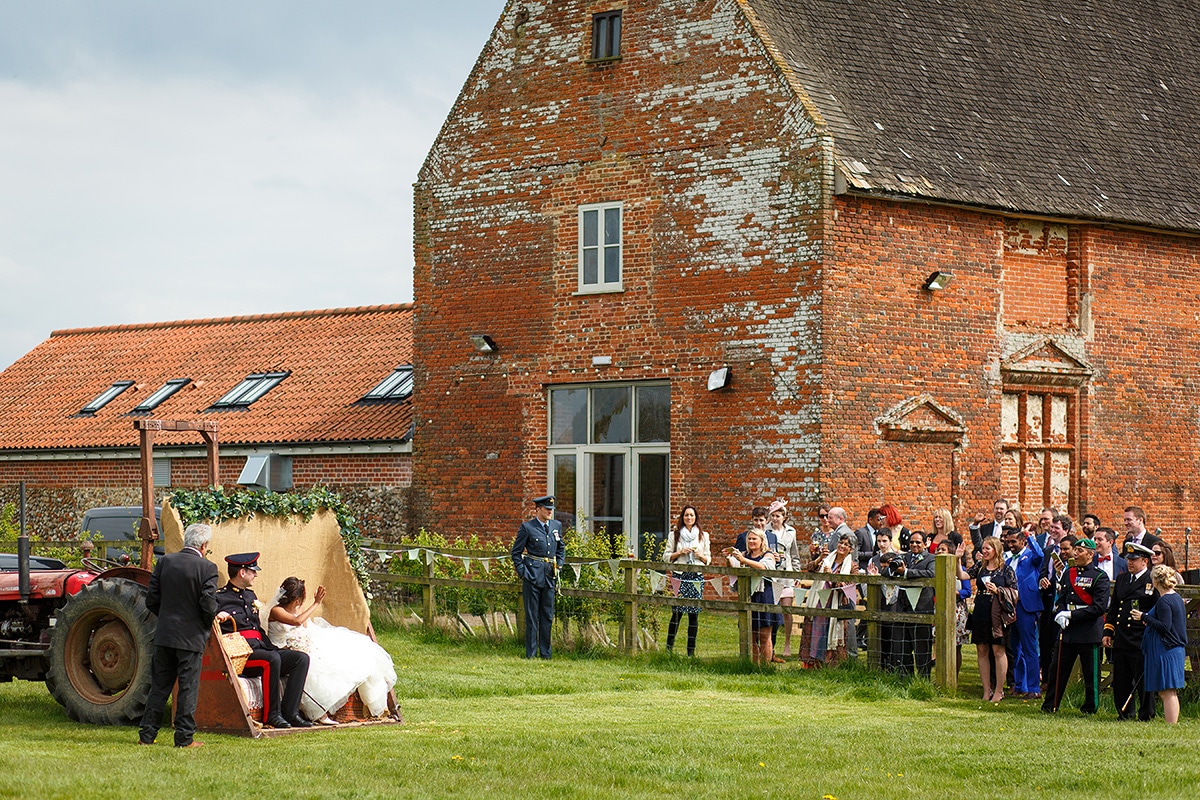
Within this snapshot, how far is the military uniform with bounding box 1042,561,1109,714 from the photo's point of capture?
14375 mm

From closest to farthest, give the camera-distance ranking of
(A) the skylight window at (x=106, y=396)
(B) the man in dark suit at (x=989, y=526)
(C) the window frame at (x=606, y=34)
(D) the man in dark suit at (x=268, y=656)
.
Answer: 1. (D) the man in dark suit at (x=268, y=656)
2. (B) the man in dark suit at (x=989, y=526)
3. (C) the window frame at (x=606, y=34)
4. (A) the skylight window at (x=106, y=396)

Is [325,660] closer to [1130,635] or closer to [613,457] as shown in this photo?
[1130,635]

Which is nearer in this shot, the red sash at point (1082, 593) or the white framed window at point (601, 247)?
the red sash at point (1082, 593)

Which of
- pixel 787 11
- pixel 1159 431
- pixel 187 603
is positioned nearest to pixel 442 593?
pixel 187 603

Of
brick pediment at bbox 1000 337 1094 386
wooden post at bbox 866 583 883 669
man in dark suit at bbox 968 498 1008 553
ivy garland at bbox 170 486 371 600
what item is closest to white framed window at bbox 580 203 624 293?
brick pediment at bbox 1000 337 1094 386

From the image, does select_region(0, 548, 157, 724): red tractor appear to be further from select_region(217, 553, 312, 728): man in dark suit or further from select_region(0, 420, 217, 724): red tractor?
select_region(217, 553, 312, 728): man in dark suit

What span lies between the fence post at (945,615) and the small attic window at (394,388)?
1416 centimetres

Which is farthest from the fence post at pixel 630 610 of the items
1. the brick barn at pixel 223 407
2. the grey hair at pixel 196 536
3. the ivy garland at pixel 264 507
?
the brick barn at pixel 223 407

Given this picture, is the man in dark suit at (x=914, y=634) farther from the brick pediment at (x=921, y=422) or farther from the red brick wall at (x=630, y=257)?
the brick pediment at (x=921, y=422)

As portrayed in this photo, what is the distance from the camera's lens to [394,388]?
2877 centimetres

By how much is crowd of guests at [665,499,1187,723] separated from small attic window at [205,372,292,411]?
1372 cm

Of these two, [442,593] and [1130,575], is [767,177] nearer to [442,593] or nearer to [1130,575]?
[442,593]

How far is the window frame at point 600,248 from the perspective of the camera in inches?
956

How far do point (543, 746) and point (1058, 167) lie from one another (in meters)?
16.0
